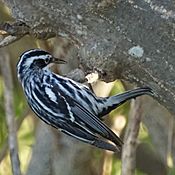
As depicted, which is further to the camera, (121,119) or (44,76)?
(121,119)

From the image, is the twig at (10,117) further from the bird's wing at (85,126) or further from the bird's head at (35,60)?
the bird's wing at (85,126)

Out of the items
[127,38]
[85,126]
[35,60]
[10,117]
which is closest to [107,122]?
[10,117]

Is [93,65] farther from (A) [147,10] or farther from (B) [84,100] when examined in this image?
(B) [84,100]

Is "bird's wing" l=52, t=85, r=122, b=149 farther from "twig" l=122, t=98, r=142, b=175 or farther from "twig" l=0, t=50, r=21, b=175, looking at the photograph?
"twig" l=0, t=50, r=21, b=175

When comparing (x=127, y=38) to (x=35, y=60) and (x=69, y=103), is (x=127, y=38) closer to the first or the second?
(x=69, y=103)

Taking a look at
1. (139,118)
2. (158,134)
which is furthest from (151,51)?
(158,134)

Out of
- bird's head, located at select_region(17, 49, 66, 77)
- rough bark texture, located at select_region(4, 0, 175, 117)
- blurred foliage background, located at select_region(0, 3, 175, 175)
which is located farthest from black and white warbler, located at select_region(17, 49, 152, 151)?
blurred foliage background, located at select_region(0, 3, 175, 175)
